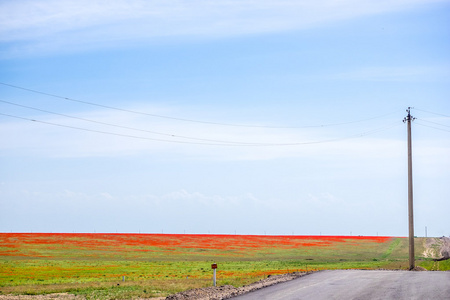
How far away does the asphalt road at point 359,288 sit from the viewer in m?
18.6

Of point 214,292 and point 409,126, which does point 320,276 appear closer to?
point 214,292

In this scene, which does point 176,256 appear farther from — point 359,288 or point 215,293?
point 359,288

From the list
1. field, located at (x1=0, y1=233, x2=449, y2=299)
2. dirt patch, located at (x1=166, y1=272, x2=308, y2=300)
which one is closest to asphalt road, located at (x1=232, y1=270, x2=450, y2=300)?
dirt patch, located at (x1=166, y1=272, x2=308, y2=300)

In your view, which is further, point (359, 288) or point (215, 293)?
point (215, 293)

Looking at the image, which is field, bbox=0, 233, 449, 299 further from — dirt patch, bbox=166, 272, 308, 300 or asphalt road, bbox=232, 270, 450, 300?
dirt patch, bbox=166, 272, 308, 300

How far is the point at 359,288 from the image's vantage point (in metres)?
20.8

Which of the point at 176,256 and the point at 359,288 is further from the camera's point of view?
the point at 176,256

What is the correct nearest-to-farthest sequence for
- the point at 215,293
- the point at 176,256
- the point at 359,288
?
the point at 359,288 → the point at 215,293 → the point at 176,256

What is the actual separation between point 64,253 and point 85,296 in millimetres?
46885

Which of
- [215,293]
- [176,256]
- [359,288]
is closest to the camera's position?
[359,288]

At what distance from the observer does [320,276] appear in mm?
26375

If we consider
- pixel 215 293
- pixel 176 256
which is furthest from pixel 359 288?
pixel 176 256

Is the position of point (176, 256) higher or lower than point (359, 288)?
lower

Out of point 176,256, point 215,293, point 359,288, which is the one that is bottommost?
point 176,256
